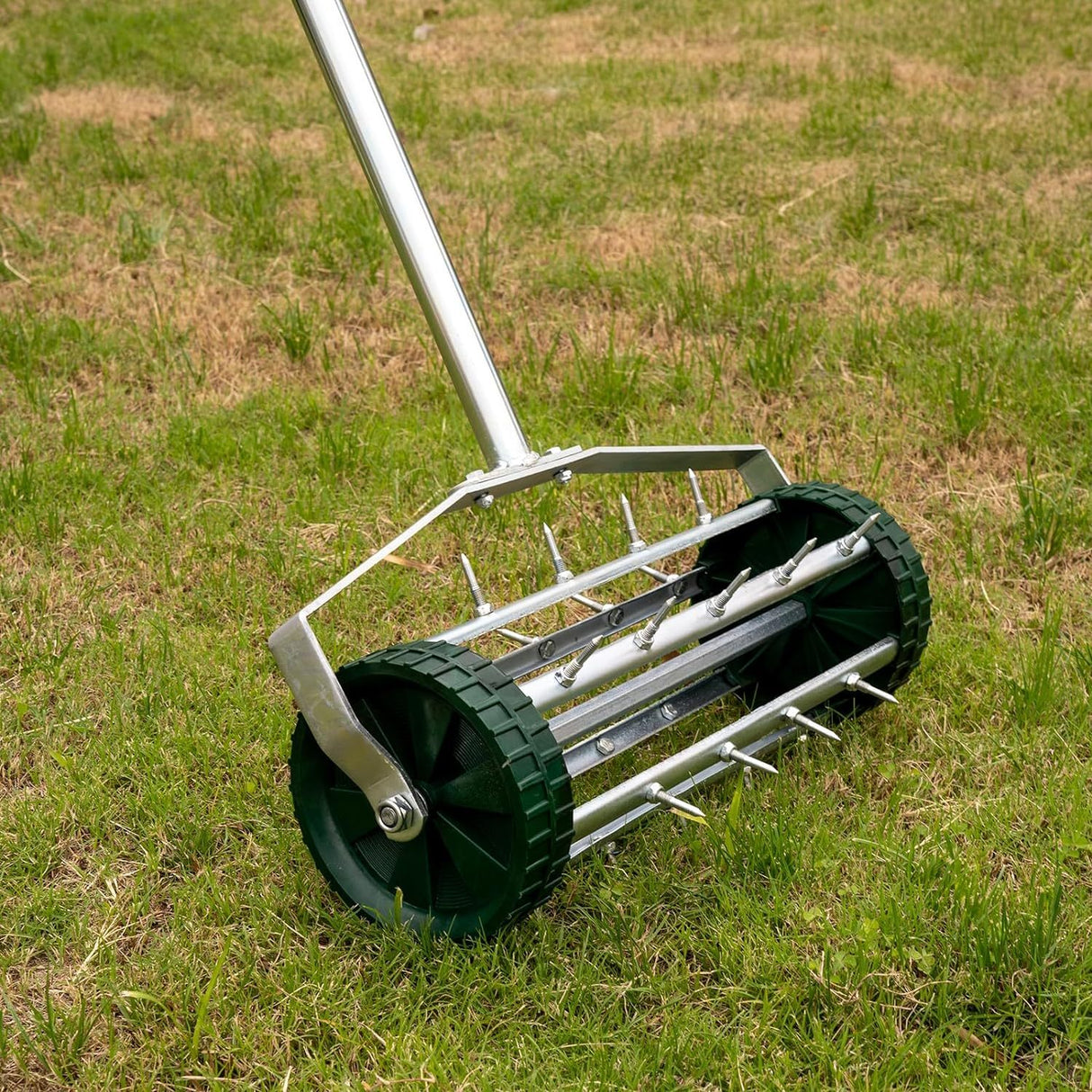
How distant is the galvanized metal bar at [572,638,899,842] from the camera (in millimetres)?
1815

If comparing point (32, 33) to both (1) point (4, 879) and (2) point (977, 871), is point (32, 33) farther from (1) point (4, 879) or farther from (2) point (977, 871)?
(2) point (977, 871)

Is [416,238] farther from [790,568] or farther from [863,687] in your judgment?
[863,687]

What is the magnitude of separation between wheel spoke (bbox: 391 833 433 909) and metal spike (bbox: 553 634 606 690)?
0.95 feet

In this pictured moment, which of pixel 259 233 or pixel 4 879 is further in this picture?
pixel 259 233

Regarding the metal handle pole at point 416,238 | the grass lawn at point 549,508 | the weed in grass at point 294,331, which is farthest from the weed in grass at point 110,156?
the metal handle pole at point 416,238

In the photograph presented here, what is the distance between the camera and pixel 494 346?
391 cm

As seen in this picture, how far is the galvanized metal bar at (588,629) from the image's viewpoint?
78.4 inches

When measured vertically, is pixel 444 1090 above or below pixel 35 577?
below

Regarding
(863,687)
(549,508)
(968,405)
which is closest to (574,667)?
(863,687)

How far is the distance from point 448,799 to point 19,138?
14.6 feet

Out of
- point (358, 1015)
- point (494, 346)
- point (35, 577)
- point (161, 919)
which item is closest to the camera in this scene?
point (358, 1015)

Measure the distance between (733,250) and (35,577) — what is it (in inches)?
99.1

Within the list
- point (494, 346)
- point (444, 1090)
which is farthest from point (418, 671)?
point (494, 346)

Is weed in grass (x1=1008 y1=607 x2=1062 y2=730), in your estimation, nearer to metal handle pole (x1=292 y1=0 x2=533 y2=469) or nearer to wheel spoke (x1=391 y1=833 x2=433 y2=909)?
metal handle pole (x1=292 y1=0 x2=533 y2=469)
